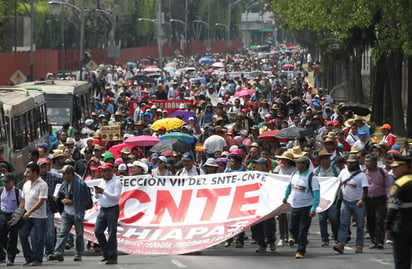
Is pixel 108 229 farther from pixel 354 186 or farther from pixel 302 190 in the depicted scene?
pixel 354 186

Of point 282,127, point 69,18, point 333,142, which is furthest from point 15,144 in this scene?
point 69,18

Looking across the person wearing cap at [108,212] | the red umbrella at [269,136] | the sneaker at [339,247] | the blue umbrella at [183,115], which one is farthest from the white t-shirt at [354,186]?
the blue umbrella at [183,115]

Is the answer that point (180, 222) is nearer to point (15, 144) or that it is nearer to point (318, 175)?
point (318, 175)

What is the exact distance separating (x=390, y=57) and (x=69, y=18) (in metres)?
81.2

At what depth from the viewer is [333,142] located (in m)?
22.4

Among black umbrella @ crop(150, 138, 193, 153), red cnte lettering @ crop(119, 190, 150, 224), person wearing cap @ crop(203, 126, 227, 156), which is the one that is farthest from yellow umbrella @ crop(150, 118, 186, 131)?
red cnte lettering @ crop(119, 190, 150, 224)

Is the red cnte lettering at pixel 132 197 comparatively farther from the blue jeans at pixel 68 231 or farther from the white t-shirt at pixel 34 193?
the white t-shirt at pixel 34 193

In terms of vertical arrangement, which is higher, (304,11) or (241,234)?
(304,11)

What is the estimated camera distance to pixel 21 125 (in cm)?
2923

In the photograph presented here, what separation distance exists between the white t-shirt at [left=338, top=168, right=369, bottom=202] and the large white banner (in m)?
0.33

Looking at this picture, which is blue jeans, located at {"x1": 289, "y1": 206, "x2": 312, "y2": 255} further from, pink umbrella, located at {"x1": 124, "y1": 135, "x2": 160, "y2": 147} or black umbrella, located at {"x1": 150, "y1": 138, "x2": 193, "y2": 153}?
pink umbrella, located at {"x1": 124, "y1": 135, "x2": 160, "y2": 147}

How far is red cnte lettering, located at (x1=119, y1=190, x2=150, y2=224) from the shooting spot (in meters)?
19.3

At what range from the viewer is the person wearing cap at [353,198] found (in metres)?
19.1

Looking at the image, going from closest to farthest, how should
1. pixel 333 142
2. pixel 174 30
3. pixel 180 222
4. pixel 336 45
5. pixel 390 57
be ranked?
pixel 180 222
pixel 333 142
pixel 390 57
pixel 336 45
pixel 174 30
